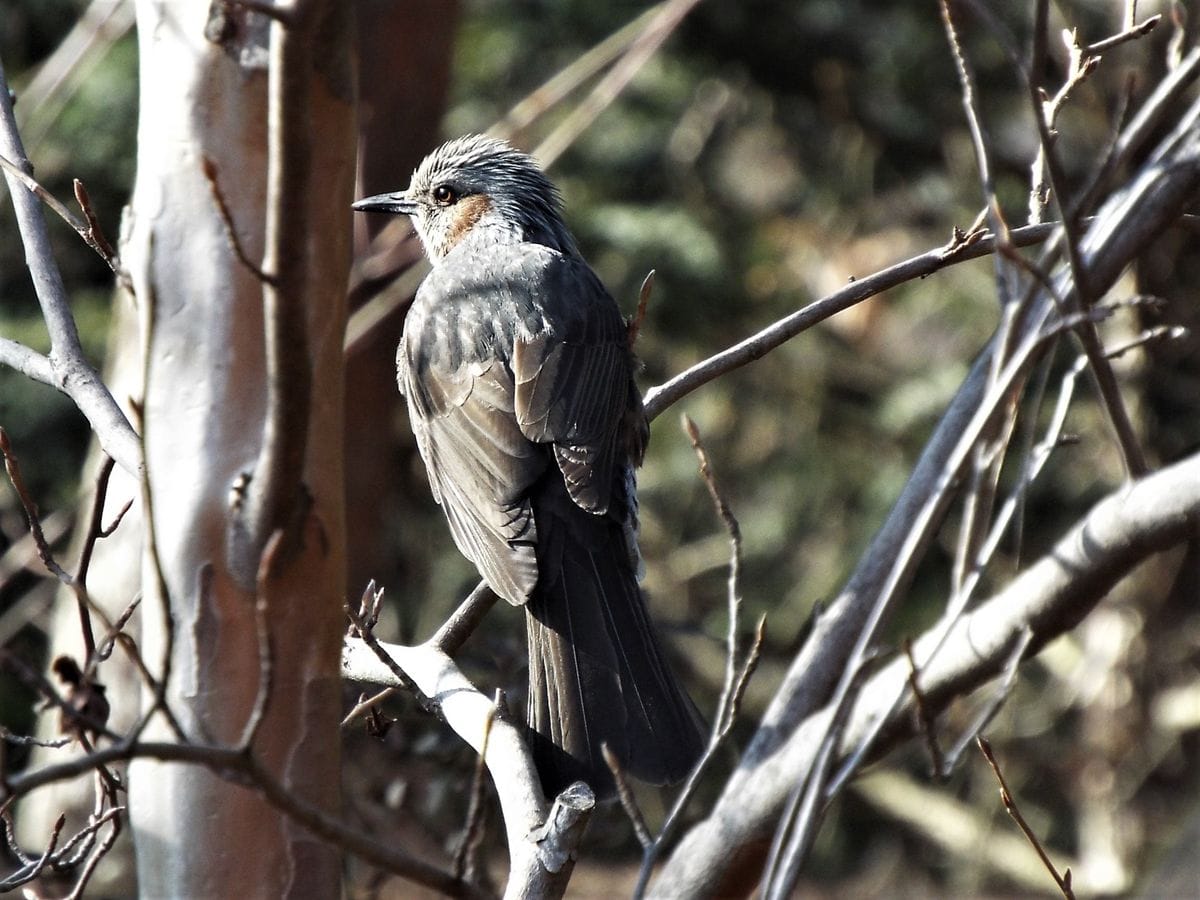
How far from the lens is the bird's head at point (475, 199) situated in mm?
4762

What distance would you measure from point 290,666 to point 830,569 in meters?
5.13

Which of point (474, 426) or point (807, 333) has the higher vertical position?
point (807, 333)

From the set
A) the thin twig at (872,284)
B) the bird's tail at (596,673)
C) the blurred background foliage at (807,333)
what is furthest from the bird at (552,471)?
the blurred background foliage at (807,333)

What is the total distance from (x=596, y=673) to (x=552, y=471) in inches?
26.9

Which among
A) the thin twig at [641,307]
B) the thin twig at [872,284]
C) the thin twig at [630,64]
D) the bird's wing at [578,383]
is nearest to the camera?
the thin twig at [872,284]

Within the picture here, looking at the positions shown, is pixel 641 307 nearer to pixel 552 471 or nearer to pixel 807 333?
pixel 552 471

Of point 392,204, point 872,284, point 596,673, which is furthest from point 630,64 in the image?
point 596,673

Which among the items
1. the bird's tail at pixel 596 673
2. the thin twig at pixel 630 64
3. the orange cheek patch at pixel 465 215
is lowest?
the bird's tail at pixel 596 673

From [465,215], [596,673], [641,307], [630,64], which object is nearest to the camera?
[596,673]

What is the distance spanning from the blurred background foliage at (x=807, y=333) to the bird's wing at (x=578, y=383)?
2.61 metres

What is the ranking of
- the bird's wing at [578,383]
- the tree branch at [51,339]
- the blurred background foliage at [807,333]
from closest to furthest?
the tree branch at [51,339]
the bird's wing at [578,383]
the blurred background foliage at [807,333]

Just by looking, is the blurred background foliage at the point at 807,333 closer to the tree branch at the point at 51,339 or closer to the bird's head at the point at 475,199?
the bird's head at the point at 475,199

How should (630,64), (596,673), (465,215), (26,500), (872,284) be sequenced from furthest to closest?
(465,215)
(630,64)
(596,673)
(872,284)
(26,500)

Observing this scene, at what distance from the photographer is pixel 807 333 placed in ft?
24.3
